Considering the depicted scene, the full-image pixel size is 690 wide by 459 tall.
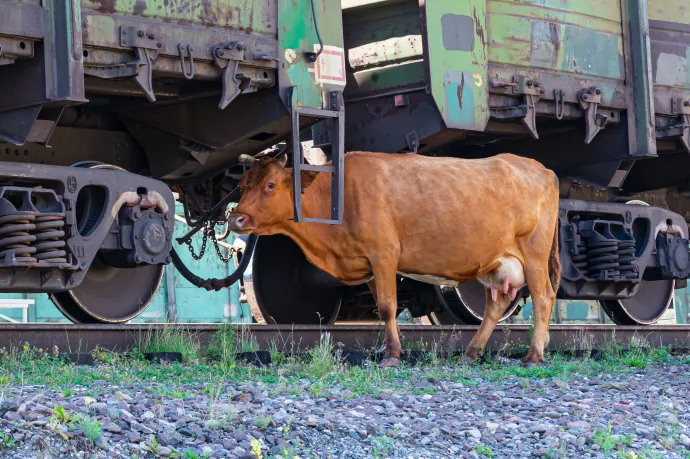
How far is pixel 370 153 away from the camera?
354 inches

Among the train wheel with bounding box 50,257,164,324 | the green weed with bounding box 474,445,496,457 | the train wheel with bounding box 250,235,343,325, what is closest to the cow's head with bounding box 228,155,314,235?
the train wheel with bounding box 50,257,164,324

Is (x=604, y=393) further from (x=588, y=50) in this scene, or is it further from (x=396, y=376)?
(x=588, y=50)

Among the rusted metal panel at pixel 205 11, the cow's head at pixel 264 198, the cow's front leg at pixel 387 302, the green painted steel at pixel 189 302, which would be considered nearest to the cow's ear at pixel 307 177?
the cow's head at pixel 264 198

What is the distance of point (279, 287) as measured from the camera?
11.3m

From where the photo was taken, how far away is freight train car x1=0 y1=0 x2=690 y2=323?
24.5ft

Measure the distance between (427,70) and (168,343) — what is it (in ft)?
9.98

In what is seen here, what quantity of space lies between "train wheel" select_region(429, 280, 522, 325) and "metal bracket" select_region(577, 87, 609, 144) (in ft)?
5.90

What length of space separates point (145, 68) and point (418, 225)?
97.3 inches

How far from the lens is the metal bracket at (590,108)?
417 inches

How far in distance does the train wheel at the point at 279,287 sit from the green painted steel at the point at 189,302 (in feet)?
42.7

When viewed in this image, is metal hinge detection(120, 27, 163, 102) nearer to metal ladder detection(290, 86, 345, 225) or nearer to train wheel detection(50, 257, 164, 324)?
metal ladder detection(290, 86, 345, 225)

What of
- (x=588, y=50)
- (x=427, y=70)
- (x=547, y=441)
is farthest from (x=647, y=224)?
(x=547, y=441)

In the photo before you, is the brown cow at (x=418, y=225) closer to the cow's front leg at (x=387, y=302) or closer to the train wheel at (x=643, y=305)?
the cow's front leg at (x=387, y=302)

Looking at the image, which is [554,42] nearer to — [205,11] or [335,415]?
[205,11]
